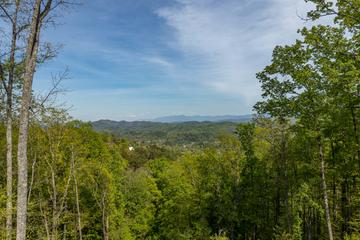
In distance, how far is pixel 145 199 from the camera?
28828 millimetres

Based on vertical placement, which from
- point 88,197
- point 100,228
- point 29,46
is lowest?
point 100,228

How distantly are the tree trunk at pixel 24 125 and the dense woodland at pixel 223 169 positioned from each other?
0.02m

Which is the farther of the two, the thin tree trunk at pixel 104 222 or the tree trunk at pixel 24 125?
the thin tree trunk at pixel 104 222

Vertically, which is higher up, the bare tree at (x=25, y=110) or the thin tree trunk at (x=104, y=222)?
the bare tree at (x=25, y=110)

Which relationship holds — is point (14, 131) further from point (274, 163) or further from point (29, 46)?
point (274, 163)

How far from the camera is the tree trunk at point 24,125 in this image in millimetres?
6578

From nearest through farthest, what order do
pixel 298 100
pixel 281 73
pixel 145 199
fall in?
pixel 298 100 → pixel 281 73 → pixel 145 199

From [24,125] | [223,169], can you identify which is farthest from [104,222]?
[24,125]

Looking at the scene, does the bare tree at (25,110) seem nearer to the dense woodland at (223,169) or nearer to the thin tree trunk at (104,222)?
the dense woodland at (223,169)

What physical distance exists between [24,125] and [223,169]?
19681 millimetres

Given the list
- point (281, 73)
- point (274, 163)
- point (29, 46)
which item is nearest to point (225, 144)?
point (274, 163)

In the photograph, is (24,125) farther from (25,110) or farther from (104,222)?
(104,222)

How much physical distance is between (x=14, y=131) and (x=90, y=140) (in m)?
6.75

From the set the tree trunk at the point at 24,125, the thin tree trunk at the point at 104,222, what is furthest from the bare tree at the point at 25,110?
the thin tree trunk at the point at 104,222
